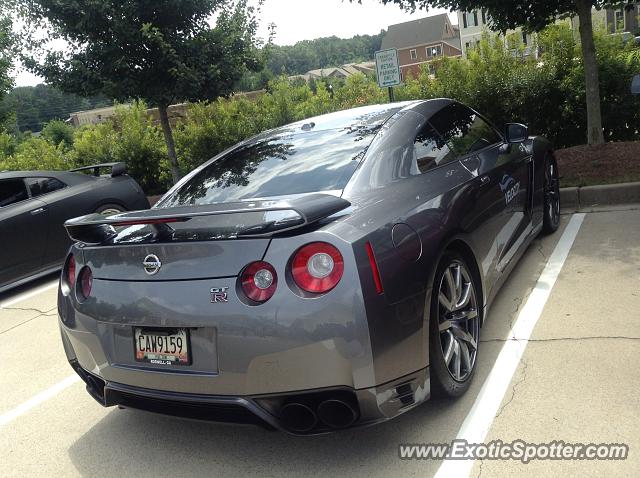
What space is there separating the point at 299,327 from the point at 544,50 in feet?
28.7

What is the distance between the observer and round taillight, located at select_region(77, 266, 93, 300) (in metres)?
2.78

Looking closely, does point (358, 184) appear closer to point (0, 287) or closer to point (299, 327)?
point (299, 327)

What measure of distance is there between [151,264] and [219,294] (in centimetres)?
39

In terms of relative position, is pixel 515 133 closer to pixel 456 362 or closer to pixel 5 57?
pixel 456 362

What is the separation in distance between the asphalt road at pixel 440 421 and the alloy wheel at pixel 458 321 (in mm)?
185

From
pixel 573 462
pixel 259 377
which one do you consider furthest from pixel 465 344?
pixel 259 377

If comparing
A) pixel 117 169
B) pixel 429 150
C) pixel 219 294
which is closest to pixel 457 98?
pixel 117 169


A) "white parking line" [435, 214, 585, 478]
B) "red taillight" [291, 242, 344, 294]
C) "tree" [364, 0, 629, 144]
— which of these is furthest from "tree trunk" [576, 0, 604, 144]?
"red taillight" [291, 242, 344, 294]

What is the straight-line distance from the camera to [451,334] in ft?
9.53

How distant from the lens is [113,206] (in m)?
7.41

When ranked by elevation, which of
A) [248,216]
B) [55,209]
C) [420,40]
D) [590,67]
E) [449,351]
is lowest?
[449,351]

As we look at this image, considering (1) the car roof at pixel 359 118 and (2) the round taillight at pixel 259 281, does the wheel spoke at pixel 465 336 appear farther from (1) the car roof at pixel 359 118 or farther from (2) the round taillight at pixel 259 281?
(1) the car roof at pixel 359 118

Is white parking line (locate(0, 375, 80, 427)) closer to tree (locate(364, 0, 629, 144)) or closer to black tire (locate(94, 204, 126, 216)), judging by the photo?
black tire (locate(94, 204, 126, 216))

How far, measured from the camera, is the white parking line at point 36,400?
3527 millimetres
